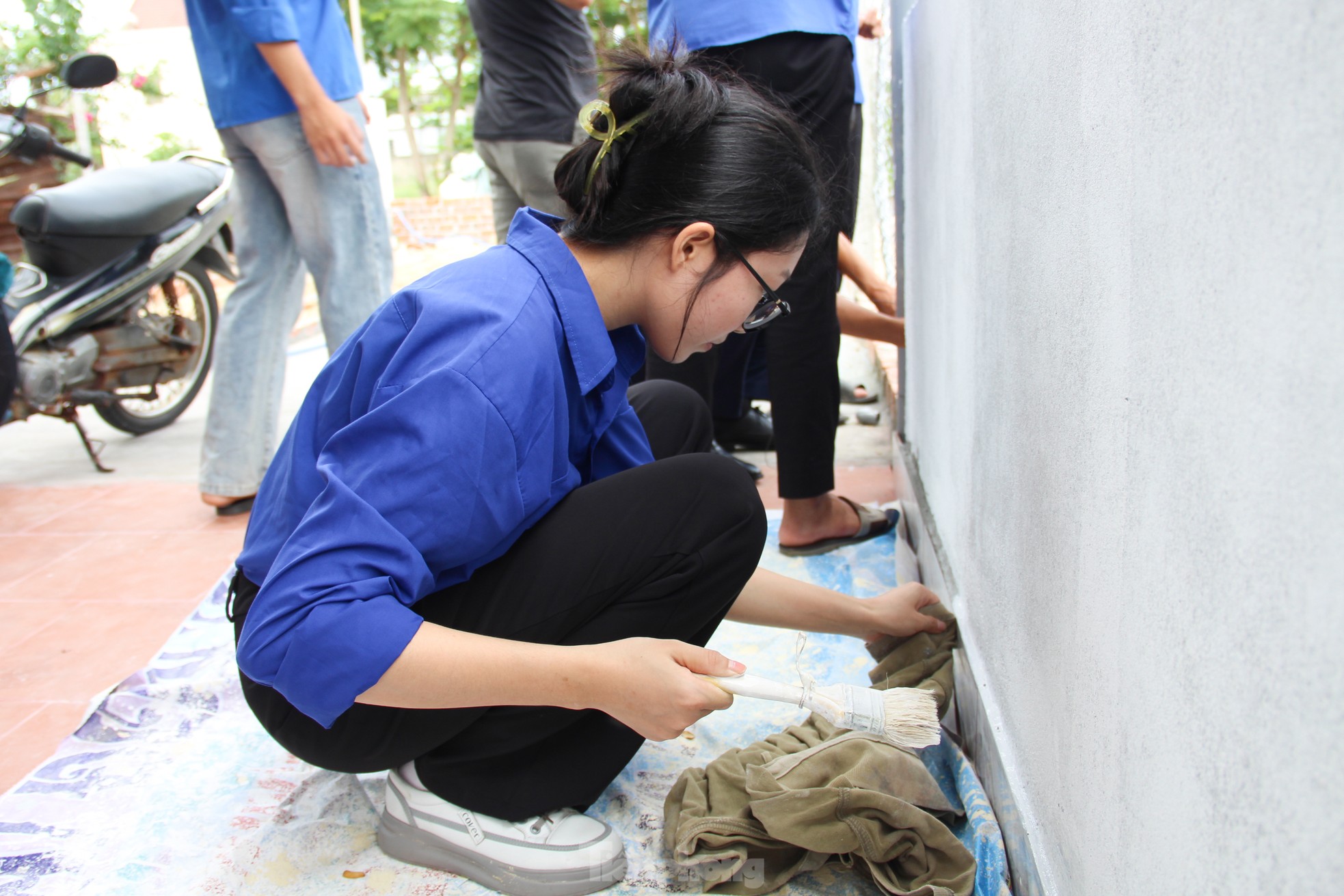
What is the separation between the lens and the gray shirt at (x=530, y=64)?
2930mm

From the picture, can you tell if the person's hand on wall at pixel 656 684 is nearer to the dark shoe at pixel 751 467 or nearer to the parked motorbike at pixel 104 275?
the dark shoe at pixel 751 467

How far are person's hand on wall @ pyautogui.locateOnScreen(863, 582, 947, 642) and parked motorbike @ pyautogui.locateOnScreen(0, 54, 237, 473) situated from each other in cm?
267

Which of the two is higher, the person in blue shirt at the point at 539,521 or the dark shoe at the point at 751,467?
the person in blue shirt at the point at 539,521

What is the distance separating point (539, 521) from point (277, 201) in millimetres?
1868

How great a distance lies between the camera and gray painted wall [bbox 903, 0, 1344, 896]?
1.55 feet

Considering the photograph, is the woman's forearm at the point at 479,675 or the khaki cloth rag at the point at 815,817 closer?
the woman's forearm at the point at 479,675

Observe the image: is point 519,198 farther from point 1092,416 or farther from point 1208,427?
point 1208,427

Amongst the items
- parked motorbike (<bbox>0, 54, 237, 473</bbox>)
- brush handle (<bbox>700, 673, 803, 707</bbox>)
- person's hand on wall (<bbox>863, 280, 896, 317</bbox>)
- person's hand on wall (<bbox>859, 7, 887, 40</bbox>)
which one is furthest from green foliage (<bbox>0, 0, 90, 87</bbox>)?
brush handle (<bbox>700, 673, 803, 707</bbox>)

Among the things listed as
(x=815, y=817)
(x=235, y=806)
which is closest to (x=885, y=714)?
(x=815, y=817)

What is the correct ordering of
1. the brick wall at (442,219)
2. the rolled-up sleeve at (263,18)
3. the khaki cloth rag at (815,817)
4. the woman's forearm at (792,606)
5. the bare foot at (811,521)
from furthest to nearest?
1. the brick wall at (442,219)
2. the rolled-up sleeve at (263,18)
3. the bare foot at (811,521)
4. the woman's forearm at (792,606)
5. the khaki cloth rag at (815,817)

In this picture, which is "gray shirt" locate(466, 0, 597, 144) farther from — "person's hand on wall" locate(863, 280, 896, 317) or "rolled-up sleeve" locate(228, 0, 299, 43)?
"person's hand on wall" locate(863, 280, 896, 317)

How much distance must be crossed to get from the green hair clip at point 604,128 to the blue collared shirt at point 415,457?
11cm

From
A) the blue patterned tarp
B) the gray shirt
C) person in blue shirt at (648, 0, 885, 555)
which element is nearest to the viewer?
the blue patterned tarp

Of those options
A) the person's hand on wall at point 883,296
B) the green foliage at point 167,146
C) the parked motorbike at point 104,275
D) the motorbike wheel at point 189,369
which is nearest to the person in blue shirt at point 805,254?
the person's hand on wall at point 883,296
